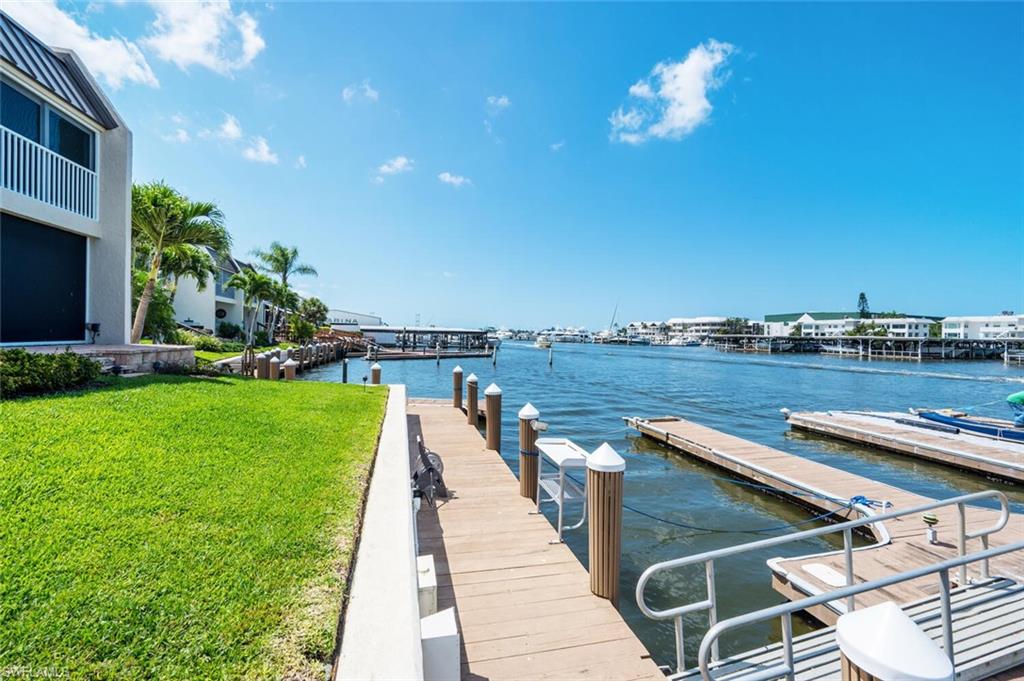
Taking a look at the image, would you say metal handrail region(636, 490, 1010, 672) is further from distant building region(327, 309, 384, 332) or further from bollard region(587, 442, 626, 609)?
distant building region(327, 309, 384, 332)

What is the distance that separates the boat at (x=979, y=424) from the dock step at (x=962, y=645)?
47.9 ft

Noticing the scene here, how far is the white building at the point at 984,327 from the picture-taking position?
282 ft

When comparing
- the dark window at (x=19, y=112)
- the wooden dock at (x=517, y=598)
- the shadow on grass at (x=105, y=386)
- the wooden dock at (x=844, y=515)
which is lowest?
the wooden dock at (x=844, y=515)

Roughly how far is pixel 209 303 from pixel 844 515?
37505mm

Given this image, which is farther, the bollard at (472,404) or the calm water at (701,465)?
the bollard at (472,404)

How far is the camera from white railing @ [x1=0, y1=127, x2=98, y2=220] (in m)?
7.05

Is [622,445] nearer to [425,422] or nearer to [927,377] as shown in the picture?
[425,422]

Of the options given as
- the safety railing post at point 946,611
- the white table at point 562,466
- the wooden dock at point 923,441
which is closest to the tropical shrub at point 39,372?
the white table at point 562,466

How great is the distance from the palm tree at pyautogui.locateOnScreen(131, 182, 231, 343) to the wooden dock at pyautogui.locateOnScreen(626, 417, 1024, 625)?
14.6m

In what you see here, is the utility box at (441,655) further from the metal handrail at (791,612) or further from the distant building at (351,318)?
the distant building at (351,318)

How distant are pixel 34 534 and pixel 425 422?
27.4 ft

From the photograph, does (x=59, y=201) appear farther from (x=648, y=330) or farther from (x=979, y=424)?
(x=648, y=330)

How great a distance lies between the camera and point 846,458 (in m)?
13.4

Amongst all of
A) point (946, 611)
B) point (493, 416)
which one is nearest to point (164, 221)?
point (493, 416)
